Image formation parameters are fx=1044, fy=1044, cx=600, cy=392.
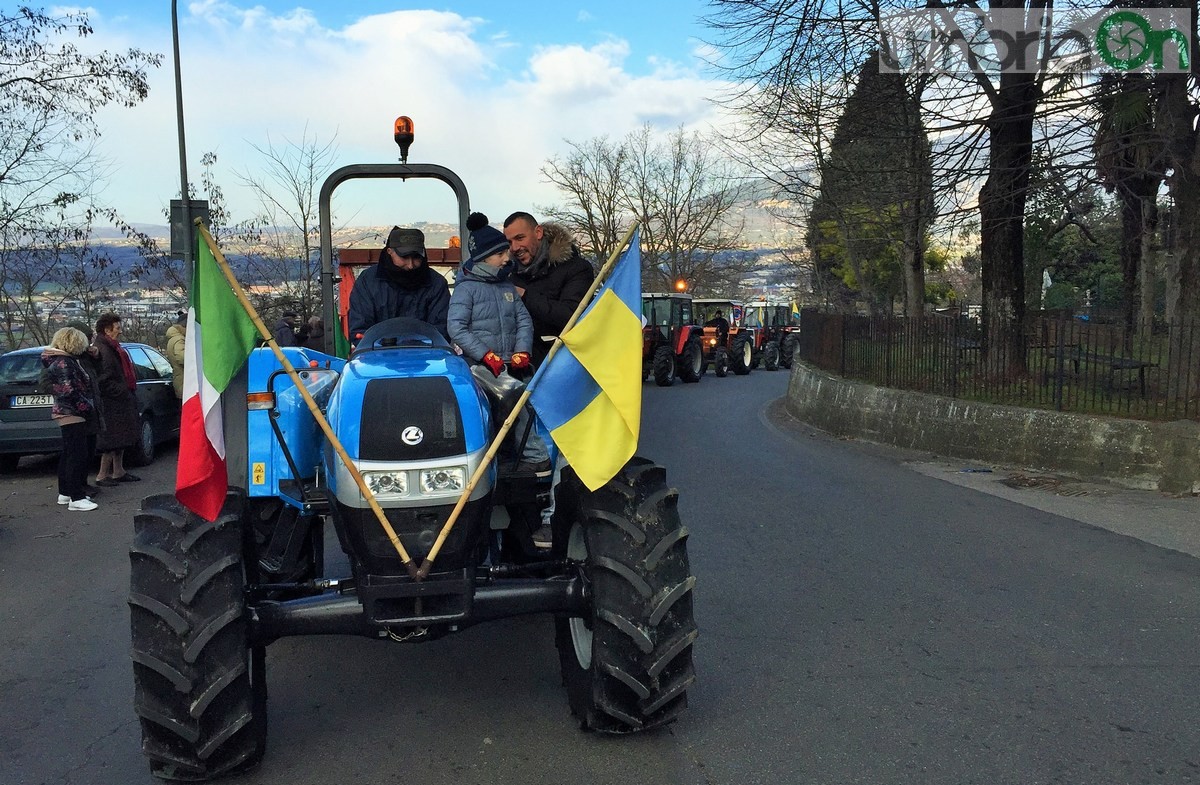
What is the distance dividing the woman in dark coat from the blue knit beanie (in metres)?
7.04

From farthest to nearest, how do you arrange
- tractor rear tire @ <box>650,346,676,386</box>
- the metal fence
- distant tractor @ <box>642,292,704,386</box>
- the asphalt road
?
distant tractor @ <box>642,292,704,386</box>
tractor rear tire @ <box>650,346,676,386</box>
the metal fence
the asphalt road

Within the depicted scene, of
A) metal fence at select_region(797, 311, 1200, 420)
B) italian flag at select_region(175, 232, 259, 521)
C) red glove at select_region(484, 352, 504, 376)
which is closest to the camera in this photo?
italian flag at select_region(175, 232, 259, 521)

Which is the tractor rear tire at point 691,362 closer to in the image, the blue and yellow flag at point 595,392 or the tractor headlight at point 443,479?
the blue and yellow flag at point 595,392

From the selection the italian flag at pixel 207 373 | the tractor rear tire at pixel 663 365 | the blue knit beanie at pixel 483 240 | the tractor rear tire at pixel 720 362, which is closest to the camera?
the italian flag at pixel 207 373

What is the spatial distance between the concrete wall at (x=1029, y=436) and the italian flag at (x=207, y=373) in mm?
9132

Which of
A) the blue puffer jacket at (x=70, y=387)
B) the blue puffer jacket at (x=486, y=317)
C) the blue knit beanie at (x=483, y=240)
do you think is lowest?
the blue puffer jacket at (x=70, y=387)

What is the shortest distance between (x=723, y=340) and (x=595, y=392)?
30060mm

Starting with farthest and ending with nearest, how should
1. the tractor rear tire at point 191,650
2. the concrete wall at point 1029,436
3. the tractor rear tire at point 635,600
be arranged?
the concrete wall at point 1029,436
the tractor rear tire at point 635,600
the tractor rear tire at point 191,650

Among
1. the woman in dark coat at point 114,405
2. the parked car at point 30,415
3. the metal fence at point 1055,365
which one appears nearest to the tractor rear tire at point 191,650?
the woman in dark coat at point 114,405

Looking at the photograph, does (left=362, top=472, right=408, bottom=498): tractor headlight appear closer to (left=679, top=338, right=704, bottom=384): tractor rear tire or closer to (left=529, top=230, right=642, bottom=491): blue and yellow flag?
(left=529, top=230, right=642, bottom=491): blue and yellow flag

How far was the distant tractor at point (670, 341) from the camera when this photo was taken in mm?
26719

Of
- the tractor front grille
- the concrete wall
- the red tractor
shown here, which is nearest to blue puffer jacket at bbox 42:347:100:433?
the tractor front grille

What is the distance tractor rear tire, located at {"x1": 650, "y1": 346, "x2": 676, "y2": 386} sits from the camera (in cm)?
2656

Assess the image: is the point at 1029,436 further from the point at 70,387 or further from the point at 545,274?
the point at 70,387
